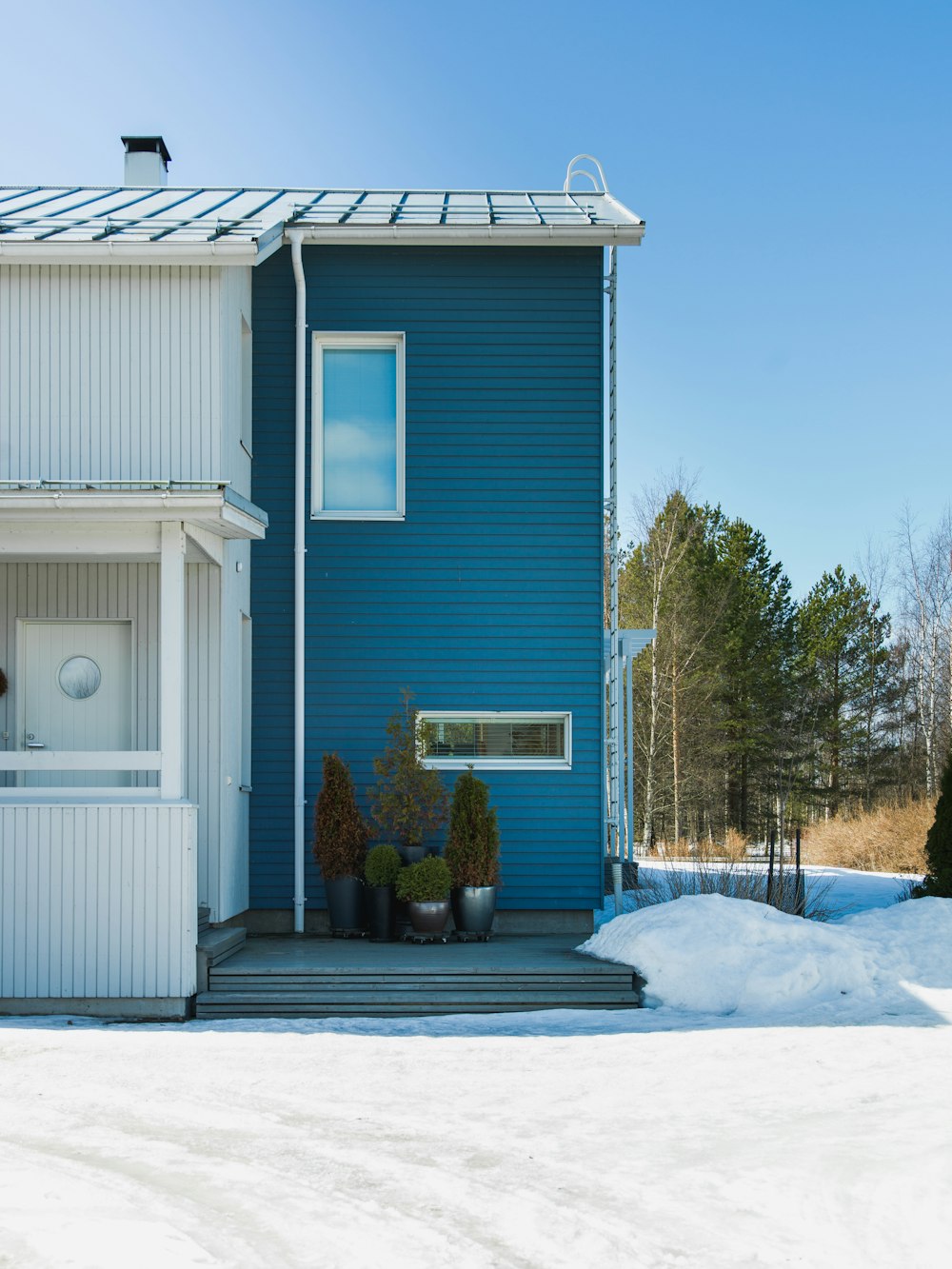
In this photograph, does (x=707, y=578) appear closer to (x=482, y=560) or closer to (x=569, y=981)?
(x=482, y=560)

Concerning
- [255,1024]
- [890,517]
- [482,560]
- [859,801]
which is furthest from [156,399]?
[890,517]

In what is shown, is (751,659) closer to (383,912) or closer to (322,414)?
(322,414)

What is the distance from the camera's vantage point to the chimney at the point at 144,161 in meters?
12.9

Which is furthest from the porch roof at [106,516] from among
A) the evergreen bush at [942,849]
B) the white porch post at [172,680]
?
the evergreen bush at [942,849]

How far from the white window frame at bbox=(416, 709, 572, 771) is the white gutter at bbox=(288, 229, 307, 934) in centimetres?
95

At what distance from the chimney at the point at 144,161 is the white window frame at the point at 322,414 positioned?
157 inches

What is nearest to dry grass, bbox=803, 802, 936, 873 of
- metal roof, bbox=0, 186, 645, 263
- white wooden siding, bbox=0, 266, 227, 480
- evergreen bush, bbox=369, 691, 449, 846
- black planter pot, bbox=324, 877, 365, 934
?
evergreen bush, bbox=369, 691, 449, 846

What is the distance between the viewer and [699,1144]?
4.77 metres

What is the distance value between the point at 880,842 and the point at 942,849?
23.0 feet

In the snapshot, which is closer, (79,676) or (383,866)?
(383,866)

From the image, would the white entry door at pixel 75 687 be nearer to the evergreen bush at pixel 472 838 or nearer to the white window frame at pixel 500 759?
the white window frame at pixel 500 759

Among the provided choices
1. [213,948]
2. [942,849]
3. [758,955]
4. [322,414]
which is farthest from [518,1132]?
[322,414]

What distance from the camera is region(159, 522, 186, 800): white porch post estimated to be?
7.80 m

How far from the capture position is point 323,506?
10.2m
